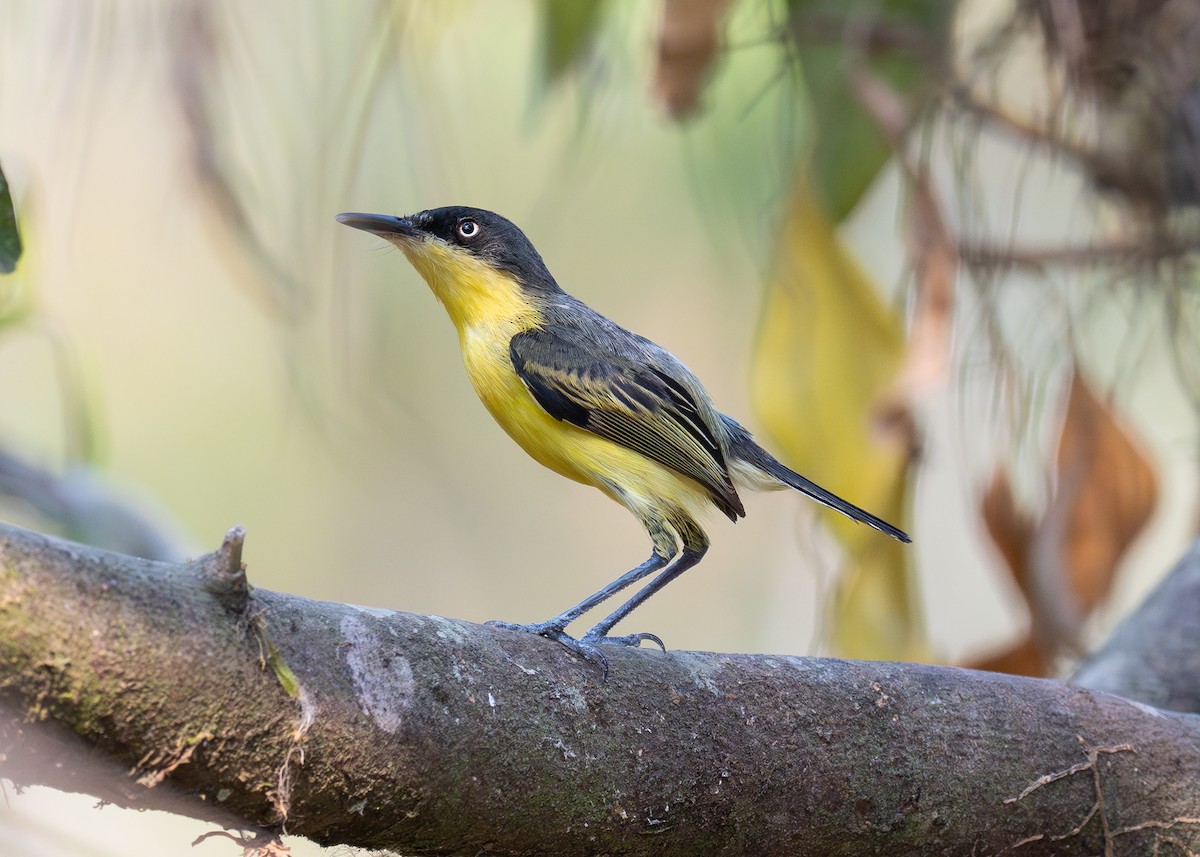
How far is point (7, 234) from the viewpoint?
6.26ft

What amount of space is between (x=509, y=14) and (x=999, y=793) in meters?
3.52

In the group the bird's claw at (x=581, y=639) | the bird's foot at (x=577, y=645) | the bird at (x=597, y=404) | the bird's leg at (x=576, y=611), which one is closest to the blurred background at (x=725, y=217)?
the bird at (x=597, y=404)

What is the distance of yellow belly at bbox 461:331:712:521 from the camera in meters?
3.23

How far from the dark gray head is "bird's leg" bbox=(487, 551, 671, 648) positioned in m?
0.97

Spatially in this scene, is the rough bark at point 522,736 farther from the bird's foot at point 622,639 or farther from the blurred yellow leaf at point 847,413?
the blurred yellow leaf at point 847,413

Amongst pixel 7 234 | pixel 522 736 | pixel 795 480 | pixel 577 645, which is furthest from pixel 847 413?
pixel 7 234

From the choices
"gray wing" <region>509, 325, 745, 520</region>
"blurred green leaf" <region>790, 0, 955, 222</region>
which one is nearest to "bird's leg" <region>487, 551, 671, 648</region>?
"gray wing" <region>509, 325, 745, 520</region>

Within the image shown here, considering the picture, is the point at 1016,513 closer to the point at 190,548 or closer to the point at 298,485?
the point at 190,548

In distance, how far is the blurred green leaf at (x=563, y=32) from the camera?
14.0 feet

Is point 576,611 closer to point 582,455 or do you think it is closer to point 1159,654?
point 582,455

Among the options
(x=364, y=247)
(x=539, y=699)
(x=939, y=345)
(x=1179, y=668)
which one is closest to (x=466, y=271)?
(x=364, y=247)

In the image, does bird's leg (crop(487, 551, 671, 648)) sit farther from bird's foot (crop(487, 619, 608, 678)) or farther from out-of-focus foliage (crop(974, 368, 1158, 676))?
out-of-focus foliage (crop(974, 368, 1158, 676))

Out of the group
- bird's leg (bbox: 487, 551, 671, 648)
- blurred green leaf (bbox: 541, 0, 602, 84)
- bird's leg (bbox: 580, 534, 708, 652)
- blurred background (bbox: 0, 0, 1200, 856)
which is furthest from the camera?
blurred green leaf (bbox: 541, 0, 602, 84)

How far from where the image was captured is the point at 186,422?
6.39m
